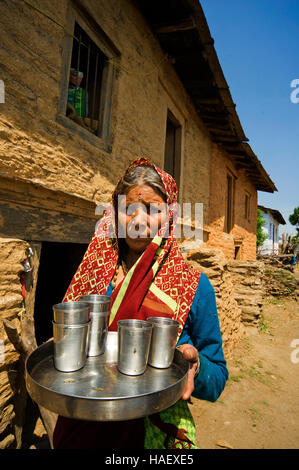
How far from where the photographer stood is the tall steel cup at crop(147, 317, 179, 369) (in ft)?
3.33

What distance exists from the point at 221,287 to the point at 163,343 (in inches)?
177

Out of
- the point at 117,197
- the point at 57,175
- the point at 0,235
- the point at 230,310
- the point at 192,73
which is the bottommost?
the point at 230,310

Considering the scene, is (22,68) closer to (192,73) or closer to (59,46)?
(59,46)

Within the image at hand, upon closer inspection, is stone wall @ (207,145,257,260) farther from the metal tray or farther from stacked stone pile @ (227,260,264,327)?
the metal tray

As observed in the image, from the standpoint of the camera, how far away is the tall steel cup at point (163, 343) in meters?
1.01

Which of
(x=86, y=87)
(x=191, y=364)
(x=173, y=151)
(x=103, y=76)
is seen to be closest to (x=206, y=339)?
(x=191, y=364)

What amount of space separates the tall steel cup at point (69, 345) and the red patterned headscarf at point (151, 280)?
34 centimetres

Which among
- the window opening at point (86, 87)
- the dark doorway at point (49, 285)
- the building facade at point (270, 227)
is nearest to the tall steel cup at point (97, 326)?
the window opening at point (86, 87)

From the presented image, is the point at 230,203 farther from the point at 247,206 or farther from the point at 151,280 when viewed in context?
the point at 151,280

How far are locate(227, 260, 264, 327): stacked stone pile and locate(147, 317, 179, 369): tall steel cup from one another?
21.6 ft

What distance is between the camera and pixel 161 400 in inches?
33.5

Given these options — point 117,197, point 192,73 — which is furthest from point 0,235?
point 192,73

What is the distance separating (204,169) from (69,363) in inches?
274

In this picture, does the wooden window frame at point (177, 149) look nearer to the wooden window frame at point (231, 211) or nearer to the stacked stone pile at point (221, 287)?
the stacked stone pile at point (221, 287)
